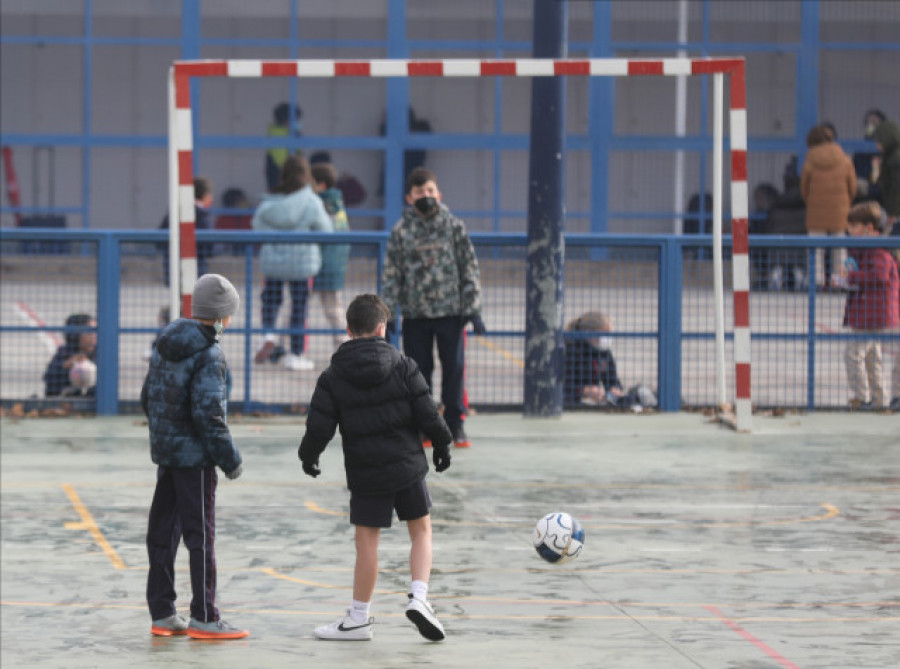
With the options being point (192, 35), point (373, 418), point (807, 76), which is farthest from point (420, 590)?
point (807, 76)

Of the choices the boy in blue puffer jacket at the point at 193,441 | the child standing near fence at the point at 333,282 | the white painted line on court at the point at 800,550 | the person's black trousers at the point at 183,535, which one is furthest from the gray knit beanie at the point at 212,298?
the child standing near fence at the point at 333,282

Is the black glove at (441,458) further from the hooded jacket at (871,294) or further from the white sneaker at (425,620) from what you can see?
the hooded jacket at (871,294)

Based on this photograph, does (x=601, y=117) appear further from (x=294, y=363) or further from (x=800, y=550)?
(x=800, y=550)

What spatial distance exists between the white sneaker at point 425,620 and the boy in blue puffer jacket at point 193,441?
2.24ft

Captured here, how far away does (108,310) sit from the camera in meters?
13.5

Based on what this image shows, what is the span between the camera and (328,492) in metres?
10.4

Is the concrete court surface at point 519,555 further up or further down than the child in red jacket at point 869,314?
further down

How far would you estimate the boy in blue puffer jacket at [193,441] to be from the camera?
22.7 feet

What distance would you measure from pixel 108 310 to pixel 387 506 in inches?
273

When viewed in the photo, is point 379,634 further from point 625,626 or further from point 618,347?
point 618,347

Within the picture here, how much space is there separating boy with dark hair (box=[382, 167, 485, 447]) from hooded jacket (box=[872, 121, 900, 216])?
1078 centimetres

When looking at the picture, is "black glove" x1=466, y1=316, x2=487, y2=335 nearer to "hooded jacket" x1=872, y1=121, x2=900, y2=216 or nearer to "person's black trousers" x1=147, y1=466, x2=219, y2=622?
"person's black trousers" x1=147, y1=466, x2=219, y2=622

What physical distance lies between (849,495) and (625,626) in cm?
359

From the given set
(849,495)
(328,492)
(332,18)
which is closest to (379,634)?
(328,492)
